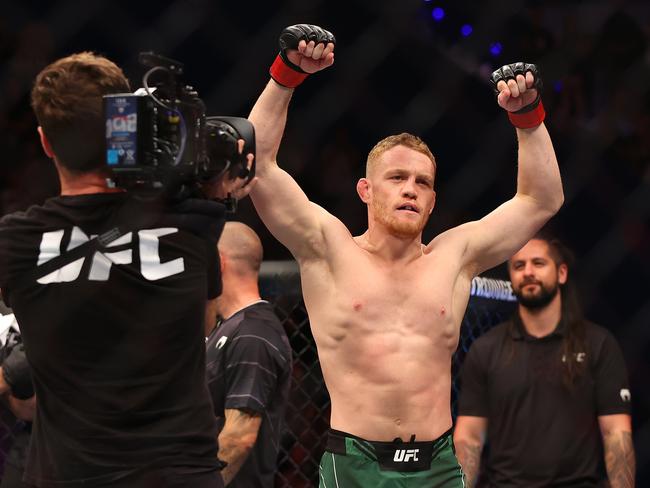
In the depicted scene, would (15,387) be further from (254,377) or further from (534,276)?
(534,276)

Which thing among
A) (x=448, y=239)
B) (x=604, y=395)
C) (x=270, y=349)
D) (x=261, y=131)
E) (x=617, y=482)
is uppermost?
(x=261, y=131)

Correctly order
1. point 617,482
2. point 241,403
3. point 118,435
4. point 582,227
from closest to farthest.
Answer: point 118,435 → point 241,403 → point 617,482 → point 582,227

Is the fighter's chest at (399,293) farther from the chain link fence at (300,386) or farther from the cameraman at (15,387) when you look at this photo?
the cameraman at (15,387)

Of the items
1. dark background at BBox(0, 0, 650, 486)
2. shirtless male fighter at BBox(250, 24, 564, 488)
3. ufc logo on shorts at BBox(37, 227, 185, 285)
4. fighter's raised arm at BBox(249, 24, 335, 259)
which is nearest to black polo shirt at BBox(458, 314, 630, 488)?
dark background at BBox(0, 0, 650, 486)

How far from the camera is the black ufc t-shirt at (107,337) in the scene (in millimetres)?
1567

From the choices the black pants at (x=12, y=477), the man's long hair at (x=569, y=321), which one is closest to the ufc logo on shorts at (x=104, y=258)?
the black pants at (x=12, y=477)

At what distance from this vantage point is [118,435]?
1565mm

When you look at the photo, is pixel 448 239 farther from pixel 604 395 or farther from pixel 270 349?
pixel 604 395

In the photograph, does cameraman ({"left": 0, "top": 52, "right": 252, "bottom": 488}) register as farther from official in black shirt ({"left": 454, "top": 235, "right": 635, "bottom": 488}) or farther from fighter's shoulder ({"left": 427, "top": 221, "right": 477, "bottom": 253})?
official in black shirt ({"left": 454, "top": 235, "right": 635, "bottom": 488})

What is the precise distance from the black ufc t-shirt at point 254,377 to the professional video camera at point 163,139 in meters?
1.00

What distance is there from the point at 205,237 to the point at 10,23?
5.87 ft

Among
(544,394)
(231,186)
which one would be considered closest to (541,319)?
(544,394)

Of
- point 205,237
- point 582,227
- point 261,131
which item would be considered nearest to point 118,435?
point 205,237

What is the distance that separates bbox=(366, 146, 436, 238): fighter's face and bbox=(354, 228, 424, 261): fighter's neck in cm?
3
